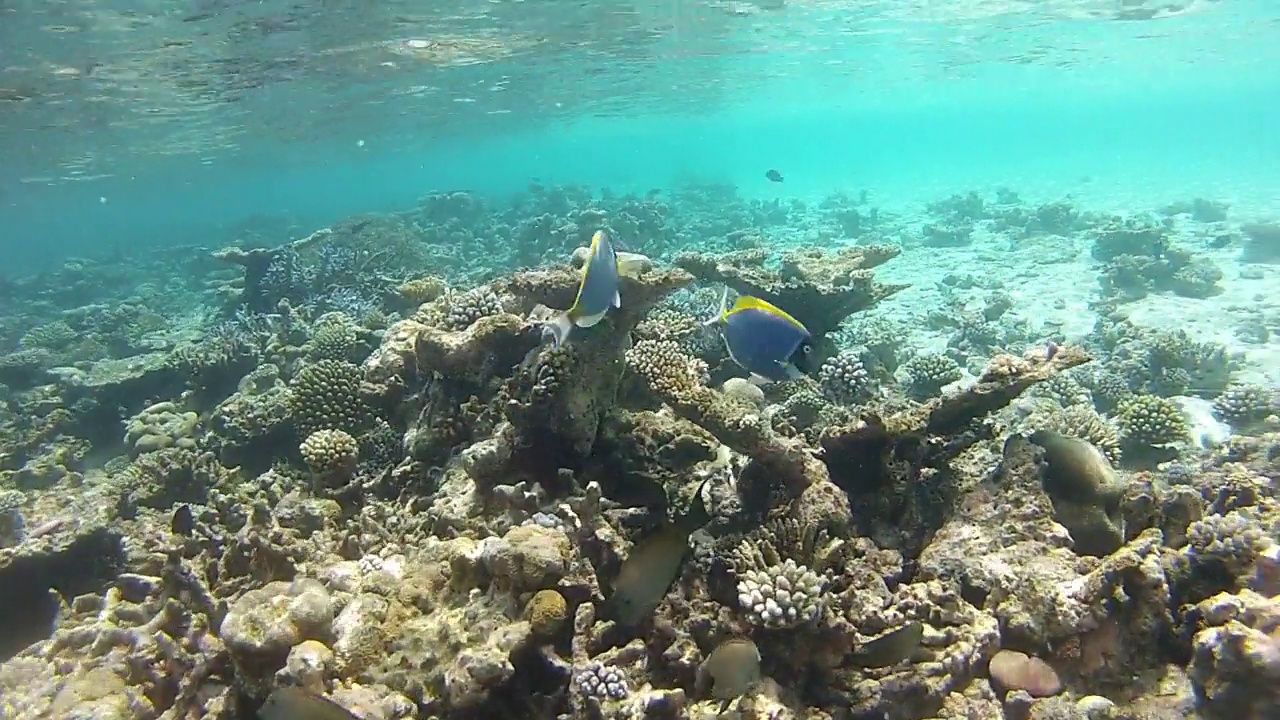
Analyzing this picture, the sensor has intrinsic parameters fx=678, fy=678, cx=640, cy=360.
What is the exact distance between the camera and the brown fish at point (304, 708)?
8.53ft

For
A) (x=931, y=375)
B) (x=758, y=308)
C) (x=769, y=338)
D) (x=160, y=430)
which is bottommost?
(x=160, y=430)

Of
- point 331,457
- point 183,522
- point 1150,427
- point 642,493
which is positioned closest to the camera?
point 642,493

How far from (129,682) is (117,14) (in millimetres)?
19805

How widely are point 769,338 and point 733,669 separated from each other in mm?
1916

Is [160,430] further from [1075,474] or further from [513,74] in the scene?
[513,74]

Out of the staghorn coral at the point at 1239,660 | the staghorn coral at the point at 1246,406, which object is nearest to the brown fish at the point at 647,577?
the staghorn coral at the point at 1239,660

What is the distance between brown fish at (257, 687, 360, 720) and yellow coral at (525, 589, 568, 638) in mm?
1039

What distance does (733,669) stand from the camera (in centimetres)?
329

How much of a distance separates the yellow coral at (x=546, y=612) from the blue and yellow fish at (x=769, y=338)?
1.86m

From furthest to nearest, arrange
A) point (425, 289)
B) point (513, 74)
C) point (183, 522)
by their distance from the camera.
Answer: point (513, 74) → point (425, 289) → point (183, 522)

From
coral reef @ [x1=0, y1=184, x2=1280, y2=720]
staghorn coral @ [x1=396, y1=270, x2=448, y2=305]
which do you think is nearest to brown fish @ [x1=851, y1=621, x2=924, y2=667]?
coral reef @ [x1=0, y1=184, x2=1280, y2=720]

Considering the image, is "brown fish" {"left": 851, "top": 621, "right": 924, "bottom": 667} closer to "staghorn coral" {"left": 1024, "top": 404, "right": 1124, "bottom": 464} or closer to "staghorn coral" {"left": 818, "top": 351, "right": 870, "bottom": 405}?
"staghorn coral" {"left": 818, "top": 351, "right": 870, "bottom": 405}

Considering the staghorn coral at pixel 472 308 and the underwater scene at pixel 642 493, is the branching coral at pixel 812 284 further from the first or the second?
the staghorn coral at pixel 472 308

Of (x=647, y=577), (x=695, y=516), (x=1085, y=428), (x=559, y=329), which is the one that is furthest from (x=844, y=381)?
(x=647, y=577)
